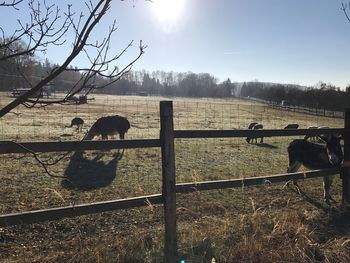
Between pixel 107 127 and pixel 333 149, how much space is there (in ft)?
33.7

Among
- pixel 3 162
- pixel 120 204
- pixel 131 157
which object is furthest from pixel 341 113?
pixel 120 204

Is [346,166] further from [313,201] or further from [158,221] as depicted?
[158,221]

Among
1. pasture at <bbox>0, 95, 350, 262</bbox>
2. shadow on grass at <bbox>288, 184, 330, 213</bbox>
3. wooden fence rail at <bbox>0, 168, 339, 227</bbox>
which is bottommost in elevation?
shadow on grass at <bbox>288, 184, 330, 213</bbox>

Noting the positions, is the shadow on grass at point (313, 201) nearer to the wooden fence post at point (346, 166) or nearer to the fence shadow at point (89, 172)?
the wooden fence post at point (346, 166)

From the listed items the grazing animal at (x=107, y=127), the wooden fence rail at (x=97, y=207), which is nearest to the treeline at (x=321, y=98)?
the grazing animal at (x=107, y=127)

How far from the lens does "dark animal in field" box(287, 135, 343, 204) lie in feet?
26.6

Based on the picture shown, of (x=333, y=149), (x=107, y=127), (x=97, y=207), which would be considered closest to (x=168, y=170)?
(x=97, y=207)

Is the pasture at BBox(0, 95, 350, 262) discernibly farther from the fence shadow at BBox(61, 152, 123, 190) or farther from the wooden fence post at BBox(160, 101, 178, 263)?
the wooden fence post at BBox(160, 101, 178, 263)

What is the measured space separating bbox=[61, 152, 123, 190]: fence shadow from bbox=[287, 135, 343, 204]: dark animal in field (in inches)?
186

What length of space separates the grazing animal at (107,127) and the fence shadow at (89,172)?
2.65m

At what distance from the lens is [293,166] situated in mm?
9977

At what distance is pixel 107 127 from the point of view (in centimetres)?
1634

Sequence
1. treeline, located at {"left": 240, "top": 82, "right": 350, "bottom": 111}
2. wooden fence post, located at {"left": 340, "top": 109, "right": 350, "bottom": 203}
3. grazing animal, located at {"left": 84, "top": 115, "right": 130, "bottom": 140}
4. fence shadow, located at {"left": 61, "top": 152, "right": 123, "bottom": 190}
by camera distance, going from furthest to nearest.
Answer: treeline, located at {"left": 240, "top": 82, "right": 350, "bottom": 111}
grazing animal, located at {"left": 84, "top": 115, "right": 130, "bottom": 140}
fence shadow, located at {"left": 61, "top": 152, "right": 123, "bottom": 190}
wooden fence post, located at {"left": 340, "top": 109, "right": 350, "bottom": 203}

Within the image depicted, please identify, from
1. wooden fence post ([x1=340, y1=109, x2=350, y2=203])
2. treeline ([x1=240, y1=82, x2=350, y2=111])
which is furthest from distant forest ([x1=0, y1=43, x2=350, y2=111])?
wooden fence post ([x1=340, y1=109, x2=350, y2=203])
